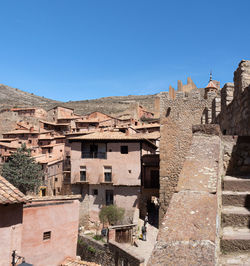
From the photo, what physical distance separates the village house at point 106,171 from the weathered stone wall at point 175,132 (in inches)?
271

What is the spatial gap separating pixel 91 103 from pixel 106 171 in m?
65.3

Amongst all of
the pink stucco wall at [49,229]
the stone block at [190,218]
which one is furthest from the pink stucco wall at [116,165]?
the stone block at [190,218]

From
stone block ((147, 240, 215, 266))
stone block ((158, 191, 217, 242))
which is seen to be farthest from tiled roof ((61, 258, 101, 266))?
stone block ((147, 240, 215, 266))

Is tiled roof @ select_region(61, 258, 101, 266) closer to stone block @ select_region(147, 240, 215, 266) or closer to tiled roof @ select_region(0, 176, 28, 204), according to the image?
tiled roof @ select_region(0, 176, 28, 204)

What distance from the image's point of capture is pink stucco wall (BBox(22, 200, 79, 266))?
10125 millimetres

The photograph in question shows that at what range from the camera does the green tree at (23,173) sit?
102ft

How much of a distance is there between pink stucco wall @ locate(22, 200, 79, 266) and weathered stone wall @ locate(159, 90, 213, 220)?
21.6ft

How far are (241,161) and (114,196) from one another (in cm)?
1941

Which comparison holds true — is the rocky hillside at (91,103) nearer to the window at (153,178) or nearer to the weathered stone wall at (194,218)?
the window at (153,178)

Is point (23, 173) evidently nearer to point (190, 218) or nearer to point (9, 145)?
point (9, 145)

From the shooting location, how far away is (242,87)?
611cm

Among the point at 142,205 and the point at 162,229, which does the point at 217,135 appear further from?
the point at 142,205

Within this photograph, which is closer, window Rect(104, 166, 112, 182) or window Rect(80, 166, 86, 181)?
window Rect(104, 166, 112, 182)

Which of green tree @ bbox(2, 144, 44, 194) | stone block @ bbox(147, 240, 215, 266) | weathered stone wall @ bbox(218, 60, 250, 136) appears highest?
weathered stone wall @ bbox(218, 60, 250, 136)
